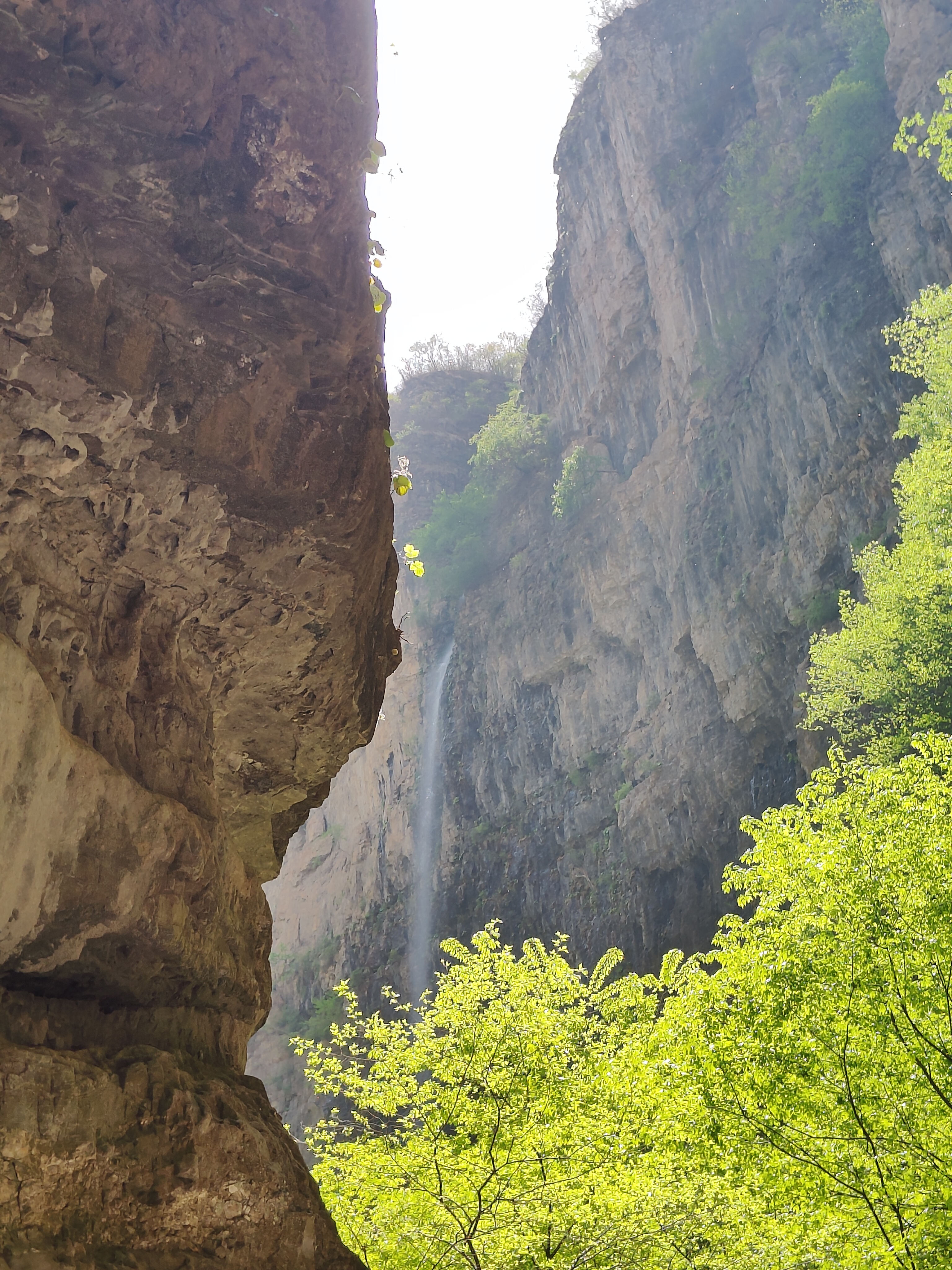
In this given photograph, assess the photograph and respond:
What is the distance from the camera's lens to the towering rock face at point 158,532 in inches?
144

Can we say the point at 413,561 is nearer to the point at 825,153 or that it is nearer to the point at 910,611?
the point at 910,611

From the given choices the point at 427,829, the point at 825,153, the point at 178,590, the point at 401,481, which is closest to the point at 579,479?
the point at 825,153

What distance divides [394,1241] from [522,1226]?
123 cm

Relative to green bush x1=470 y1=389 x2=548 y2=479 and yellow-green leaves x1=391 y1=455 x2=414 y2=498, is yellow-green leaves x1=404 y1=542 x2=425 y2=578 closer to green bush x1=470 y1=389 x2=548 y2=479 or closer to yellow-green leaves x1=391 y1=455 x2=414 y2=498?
yellow-green leaves x1=391 y1=455 x2=414 y2=498

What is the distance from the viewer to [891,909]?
8719 mm

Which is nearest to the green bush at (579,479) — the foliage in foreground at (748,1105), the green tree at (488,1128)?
the green tree at (488,1128)

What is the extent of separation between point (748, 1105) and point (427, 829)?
28265mm

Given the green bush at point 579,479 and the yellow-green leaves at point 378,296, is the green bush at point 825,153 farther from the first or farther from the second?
the yellow-green leaves at point 378,296

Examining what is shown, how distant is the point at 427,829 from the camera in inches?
1426

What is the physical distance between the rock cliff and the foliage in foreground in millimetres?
12891

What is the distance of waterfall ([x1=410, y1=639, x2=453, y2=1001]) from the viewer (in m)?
32.6

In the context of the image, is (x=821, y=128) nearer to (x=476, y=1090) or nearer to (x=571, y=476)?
(x=571, y=476)

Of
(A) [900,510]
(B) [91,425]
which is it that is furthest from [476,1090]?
(A) [900,510]

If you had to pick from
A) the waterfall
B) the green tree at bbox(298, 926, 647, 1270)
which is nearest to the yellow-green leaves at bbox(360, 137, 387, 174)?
the green tree at bbox(298, 926, 647, 1270)
